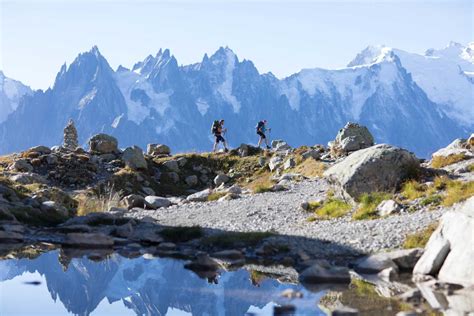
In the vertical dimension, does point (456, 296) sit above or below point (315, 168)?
below

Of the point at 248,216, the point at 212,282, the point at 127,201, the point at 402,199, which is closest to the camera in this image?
the point at 212,282

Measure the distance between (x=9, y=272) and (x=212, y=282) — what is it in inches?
251

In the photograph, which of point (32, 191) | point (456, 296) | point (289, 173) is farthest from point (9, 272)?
point (289, 173)

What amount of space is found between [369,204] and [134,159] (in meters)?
29.7

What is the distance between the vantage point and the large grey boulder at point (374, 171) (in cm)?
3003

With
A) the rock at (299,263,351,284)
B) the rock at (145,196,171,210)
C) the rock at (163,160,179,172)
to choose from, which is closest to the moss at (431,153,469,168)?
the rock at (145,196,171,210)

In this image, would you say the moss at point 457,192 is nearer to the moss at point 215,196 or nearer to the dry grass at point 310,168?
the moss at point 215,196

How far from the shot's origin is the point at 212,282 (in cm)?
1944

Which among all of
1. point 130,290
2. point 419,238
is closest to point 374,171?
point 419,238

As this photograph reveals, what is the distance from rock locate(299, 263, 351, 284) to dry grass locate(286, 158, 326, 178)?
2491 cm

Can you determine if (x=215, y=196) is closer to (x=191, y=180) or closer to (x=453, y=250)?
(x=191, y=180)

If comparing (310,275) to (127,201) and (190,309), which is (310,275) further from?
(127,201)

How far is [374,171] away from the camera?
3031cm

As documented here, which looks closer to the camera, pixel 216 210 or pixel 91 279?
pixel 91 279
